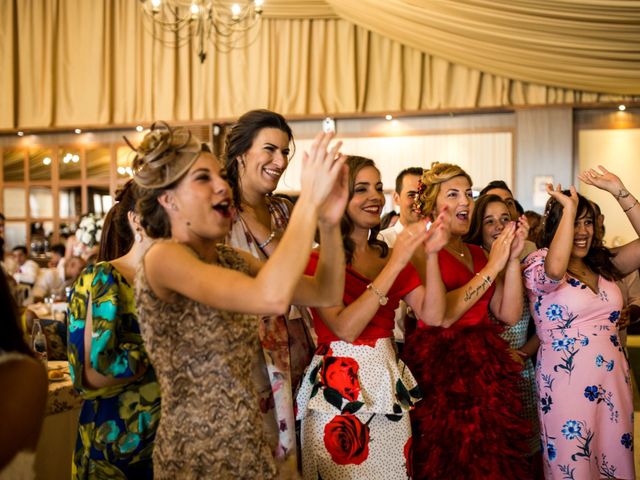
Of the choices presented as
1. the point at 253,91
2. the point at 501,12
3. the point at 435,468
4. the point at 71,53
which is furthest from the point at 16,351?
the point at 71,53

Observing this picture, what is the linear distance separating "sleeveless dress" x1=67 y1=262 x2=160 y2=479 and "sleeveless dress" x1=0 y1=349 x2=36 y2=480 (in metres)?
0.69

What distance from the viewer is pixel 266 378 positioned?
8.14 ft

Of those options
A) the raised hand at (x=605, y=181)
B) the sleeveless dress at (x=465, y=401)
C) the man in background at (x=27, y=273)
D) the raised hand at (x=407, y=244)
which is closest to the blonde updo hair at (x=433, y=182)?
the sleeveless dress at (x=465, y=401)

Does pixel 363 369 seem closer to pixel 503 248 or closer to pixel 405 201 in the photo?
pixel 503 248

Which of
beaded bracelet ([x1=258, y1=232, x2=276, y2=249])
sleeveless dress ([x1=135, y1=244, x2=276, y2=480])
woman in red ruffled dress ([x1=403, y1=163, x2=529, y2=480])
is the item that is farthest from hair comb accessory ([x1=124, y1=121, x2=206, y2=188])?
woman in red ruffled dress ([x1=403, y1=163, x2=529, y2=480])

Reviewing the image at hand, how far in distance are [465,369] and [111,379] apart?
1412 mm

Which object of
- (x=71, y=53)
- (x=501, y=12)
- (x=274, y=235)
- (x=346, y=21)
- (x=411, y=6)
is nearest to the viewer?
(x=274, y=235)

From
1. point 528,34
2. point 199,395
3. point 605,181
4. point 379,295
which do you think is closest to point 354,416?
point 379,295

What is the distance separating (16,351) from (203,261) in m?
0.51

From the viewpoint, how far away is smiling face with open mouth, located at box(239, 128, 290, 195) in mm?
2752

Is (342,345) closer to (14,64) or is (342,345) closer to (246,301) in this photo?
(246,301)

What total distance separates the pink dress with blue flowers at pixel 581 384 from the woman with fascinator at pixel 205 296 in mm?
1757

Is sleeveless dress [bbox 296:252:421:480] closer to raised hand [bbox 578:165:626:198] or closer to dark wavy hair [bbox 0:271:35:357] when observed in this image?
dark wavy hair [bbox 0:271:35:357]

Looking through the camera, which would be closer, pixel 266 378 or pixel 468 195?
pixel 266 378
